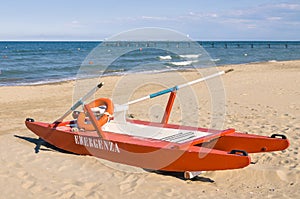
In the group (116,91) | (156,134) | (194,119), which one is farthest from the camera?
(116,91)

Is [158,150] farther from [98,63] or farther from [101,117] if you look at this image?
[98,63]

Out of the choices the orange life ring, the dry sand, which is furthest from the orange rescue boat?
the dry sand

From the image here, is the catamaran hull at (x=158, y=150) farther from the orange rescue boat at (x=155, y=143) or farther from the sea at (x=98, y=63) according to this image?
the sea at (x=98, y=63)

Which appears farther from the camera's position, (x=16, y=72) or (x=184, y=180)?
(x=16, y=72)

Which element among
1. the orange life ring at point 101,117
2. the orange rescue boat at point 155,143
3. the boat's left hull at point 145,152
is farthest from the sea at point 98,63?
the boat's left hull at point 145,152

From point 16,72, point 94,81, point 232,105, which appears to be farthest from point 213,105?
point 16,72

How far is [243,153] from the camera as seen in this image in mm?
5121

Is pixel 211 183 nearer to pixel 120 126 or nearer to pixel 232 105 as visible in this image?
pixel 120 126

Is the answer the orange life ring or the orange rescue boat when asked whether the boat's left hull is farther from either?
the orange life ring

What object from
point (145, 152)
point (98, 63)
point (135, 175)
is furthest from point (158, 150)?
point (98, 63)

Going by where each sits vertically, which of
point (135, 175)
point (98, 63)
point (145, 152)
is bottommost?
point (135, 175)

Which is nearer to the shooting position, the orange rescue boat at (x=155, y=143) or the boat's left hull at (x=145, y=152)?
the boat's left hull at (x=145, y=152)

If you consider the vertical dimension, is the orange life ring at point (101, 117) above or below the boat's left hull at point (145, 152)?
above

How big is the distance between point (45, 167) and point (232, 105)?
21.2 feet
